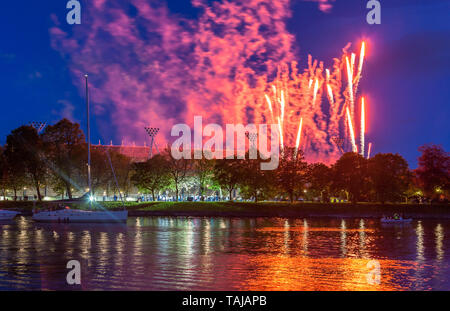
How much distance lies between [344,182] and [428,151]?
85.4 ft

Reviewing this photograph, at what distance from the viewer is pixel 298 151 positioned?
136 m

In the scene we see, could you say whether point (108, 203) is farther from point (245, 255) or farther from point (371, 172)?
point (245, 255)

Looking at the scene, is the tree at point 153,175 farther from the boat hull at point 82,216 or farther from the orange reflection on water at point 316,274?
the orange reflection on water at point 316,274

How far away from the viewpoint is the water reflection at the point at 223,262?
2824 cm

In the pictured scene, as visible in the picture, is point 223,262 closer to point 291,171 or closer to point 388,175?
point 291,171

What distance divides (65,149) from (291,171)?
2549 inches

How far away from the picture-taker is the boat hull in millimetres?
82312

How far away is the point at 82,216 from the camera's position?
275ft

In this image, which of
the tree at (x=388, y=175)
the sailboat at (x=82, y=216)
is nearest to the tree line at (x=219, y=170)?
the tree at (x=388, y=175)

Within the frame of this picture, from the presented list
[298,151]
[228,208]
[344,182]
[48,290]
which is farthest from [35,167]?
[48,290]

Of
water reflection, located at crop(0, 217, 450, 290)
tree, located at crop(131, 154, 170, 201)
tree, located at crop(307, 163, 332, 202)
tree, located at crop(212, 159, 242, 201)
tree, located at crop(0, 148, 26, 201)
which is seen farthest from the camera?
tree, located at crop(307, 163, 332, 202)

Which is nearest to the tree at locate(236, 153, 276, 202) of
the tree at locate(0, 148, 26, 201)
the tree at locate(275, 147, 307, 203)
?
the tree at locate(275, 147, 307, 203)

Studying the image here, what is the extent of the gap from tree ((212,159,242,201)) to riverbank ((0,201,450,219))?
10.8 m

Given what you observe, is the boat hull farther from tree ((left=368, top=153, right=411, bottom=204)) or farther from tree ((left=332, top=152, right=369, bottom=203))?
tree ((left=368, top=153, right=411, bottom=204))
